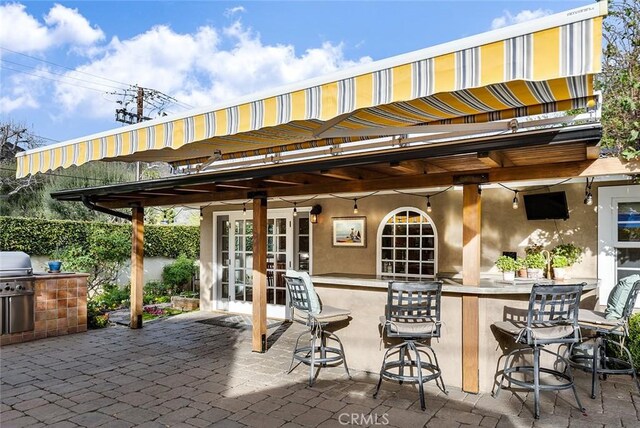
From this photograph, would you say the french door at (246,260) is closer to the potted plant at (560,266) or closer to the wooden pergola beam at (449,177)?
the wooden pergola beam at (449,177)

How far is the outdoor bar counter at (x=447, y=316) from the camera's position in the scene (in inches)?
185

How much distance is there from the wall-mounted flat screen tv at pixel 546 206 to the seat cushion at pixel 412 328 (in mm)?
3246

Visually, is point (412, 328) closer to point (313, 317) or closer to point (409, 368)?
point (409, 368)

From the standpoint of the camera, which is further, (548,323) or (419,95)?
(548,323)

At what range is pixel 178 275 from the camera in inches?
495

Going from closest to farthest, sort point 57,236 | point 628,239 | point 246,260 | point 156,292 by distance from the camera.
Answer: point 628,239 → point 246,260 → point 57,236 → point 156,292

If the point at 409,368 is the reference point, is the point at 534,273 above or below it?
above

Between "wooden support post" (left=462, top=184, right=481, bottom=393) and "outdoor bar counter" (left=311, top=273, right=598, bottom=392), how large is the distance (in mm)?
114

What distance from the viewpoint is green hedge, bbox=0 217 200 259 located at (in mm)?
10531

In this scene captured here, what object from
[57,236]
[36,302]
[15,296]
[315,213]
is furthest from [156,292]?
[315,213]

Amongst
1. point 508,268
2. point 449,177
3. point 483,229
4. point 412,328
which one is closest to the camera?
point 412,328

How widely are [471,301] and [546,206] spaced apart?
2.74 metres

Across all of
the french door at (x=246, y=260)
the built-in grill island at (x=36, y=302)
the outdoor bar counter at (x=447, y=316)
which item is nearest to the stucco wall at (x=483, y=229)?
the french door at (x=246, y=260)

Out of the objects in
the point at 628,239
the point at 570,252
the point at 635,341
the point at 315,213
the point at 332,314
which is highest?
the point at 315,213
